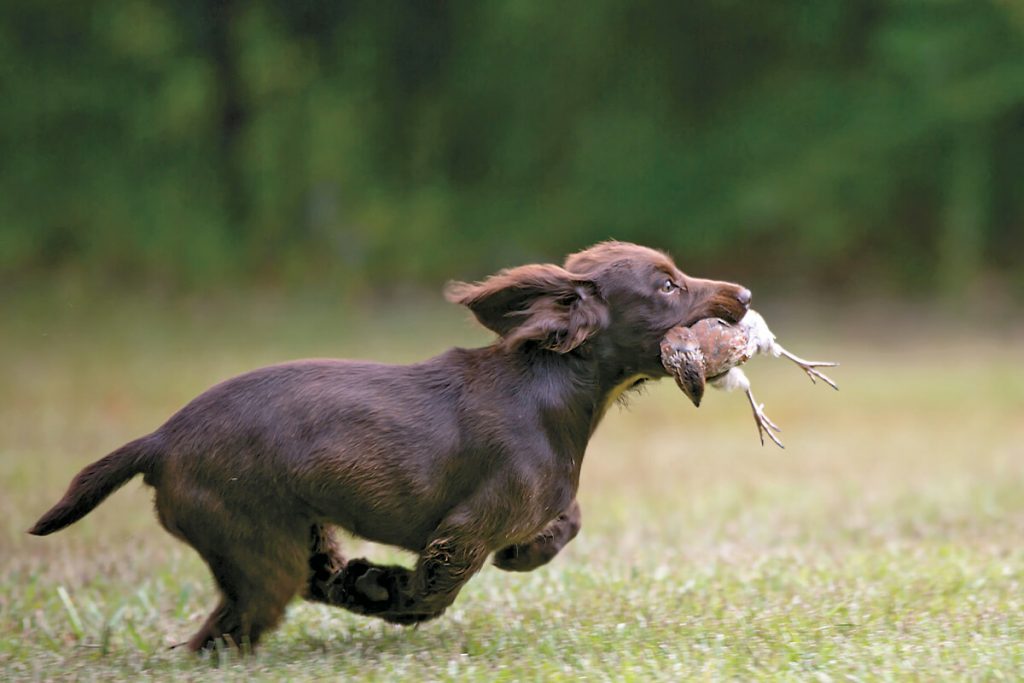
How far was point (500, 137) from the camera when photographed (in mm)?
20625

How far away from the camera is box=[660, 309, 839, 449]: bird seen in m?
4.90

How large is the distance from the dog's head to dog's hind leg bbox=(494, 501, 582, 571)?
646mm

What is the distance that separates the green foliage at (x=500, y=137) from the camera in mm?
18625

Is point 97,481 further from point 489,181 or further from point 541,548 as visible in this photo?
point 489,181

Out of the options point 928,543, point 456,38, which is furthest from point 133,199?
point 928,543

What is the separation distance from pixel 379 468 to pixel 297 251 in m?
15.5

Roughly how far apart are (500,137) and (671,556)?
47.3 ft

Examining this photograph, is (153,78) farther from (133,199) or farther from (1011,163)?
(1011,163)

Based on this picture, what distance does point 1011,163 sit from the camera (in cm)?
1956

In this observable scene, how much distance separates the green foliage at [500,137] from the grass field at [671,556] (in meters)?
4.29

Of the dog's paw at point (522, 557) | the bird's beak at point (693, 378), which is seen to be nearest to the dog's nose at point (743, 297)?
the bird's beak at point (693, 378)

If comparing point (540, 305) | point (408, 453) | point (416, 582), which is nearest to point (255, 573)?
point (416, 582)

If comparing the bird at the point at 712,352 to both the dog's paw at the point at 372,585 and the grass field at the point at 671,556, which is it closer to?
the grass field at the point at 671,556

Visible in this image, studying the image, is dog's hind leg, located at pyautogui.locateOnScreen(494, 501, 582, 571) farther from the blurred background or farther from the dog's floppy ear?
the blurred background
